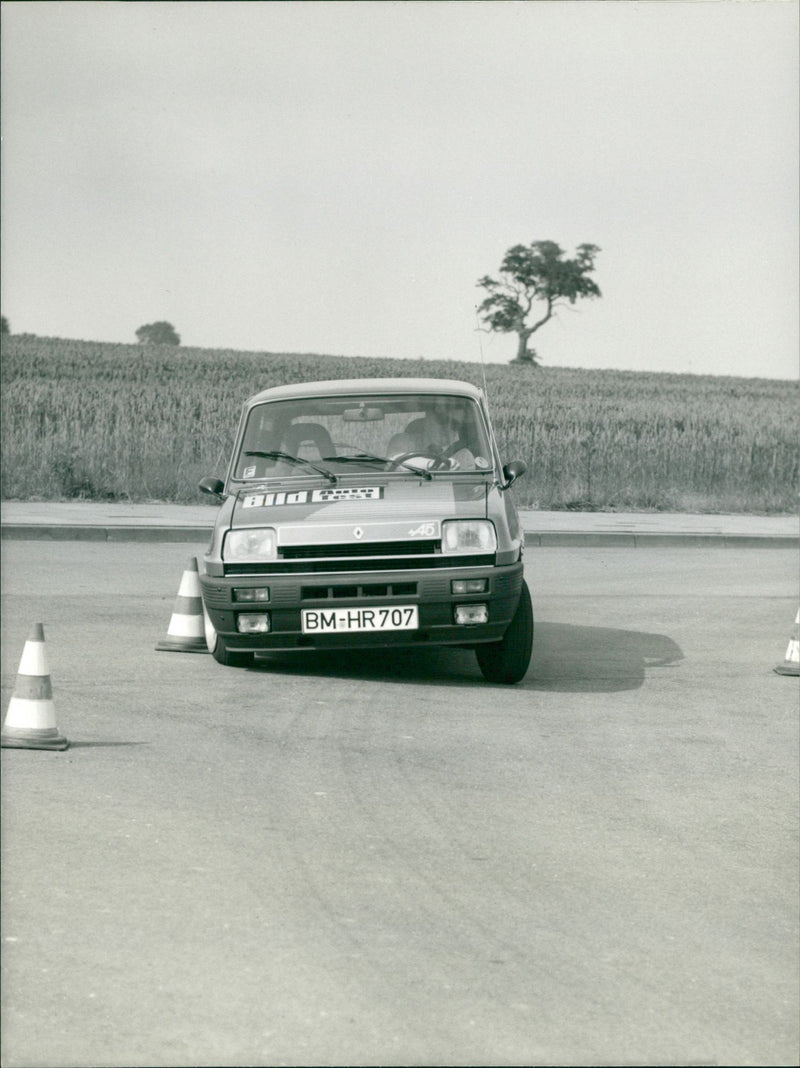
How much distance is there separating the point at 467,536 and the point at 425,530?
0.24m

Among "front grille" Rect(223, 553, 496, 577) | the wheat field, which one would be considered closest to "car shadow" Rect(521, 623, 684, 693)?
"front grille" Rect(223, 553, 496, 577)

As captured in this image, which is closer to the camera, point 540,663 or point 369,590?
point 369,590

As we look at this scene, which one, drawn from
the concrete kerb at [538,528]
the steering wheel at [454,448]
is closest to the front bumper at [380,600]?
the steering wheel at [454,448]

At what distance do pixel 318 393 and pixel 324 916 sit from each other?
227 inches

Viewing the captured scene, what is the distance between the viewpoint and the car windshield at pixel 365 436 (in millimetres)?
9578

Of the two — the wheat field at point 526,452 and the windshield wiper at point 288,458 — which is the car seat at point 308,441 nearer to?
the windshield wiper at point 288,458

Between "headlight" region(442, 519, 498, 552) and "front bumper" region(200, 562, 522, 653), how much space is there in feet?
0.38

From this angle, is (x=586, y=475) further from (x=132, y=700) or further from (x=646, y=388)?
(x=646, y=388)

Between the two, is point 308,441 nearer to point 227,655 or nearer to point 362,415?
point 362,415

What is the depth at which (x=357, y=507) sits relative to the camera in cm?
884

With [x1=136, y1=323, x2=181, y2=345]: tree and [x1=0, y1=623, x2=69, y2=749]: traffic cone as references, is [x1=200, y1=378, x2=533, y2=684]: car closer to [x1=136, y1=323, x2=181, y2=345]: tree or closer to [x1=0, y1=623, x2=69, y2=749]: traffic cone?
[x1=0, y1=623, x2=69, y2=749]: traffic cone

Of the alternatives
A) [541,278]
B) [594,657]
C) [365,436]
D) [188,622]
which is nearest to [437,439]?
[365,436]

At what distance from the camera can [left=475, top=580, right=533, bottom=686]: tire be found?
895cm

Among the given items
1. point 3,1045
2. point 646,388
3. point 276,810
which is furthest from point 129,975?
point 646,388
